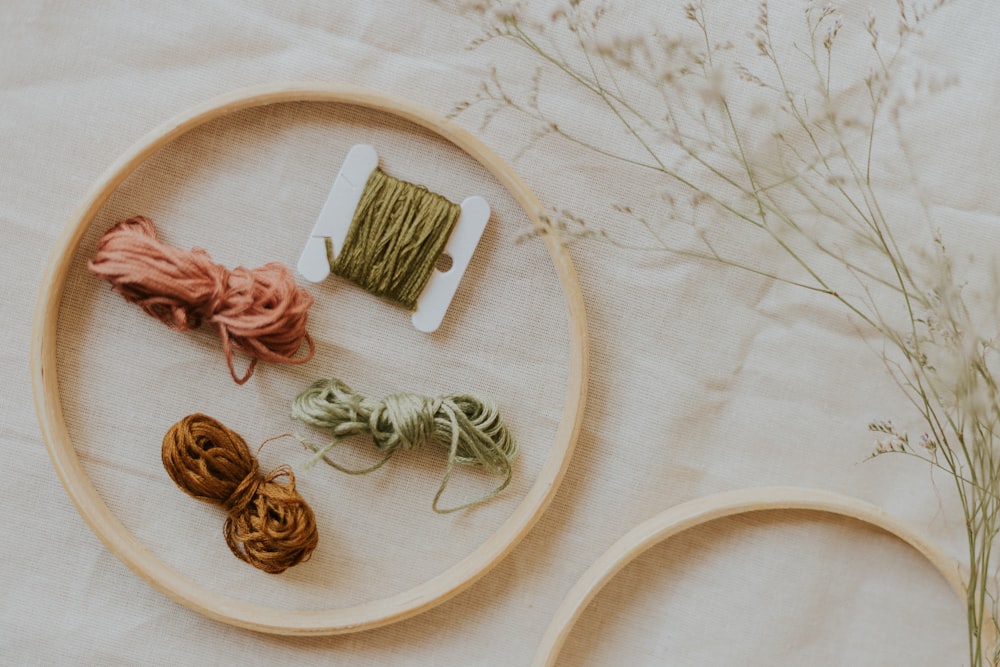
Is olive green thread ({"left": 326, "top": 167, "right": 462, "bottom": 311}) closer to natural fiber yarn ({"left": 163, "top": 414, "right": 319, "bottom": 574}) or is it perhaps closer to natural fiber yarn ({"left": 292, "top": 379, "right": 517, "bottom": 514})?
natural fiber yarn ({"left": 292, "top": 379, "right": 517, "bottom": 514})

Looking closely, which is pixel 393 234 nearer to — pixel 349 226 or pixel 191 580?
pixel 349 226

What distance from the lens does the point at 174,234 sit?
1315 millimetres

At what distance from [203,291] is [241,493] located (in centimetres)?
32

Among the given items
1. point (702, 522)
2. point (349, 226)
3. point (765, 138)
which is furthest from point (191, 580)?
point (765, 138)

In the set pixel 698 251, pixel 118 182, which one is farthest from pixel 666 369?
pixel 118 182

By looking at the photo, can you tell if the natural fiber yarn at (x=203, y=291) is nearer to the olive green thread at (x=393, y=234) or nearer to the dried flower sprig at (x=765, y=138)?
the olive green thread at (x=393, y=234)

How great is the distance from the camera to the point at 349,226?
1314 mm

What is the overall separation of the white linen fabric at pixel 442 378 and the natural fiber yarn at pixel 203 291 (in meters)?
0.06

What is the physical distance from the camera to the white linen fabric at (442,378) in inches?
52.4

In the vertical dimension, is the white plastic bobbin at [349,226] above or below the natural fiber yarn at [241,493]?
above

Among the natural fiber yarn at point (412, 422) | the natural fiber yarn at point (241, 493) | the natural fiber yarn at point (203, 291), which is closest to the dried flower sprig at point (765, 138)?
the natural fiber yarn at point (412, 422)

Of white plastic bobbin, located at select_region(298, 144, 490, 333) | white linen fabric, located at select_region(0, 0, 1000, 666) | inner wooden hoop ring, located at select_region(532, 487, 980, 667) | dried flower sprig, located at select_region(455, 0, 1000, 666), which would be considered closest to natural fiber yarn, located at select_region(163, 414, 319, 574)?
white linen fabric, located at select_region(0, 0, 1000, 666)

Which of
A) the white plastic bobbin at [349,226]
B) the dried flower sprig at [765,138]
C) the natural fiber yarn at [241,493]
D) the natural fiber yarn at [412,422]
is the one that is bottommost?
the natural fiber yarn at [241,493]

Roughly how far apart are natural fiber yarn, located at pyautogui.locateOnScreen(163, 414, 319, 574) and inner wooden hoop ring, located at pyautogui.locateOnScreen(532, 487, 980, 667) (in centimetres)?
42
